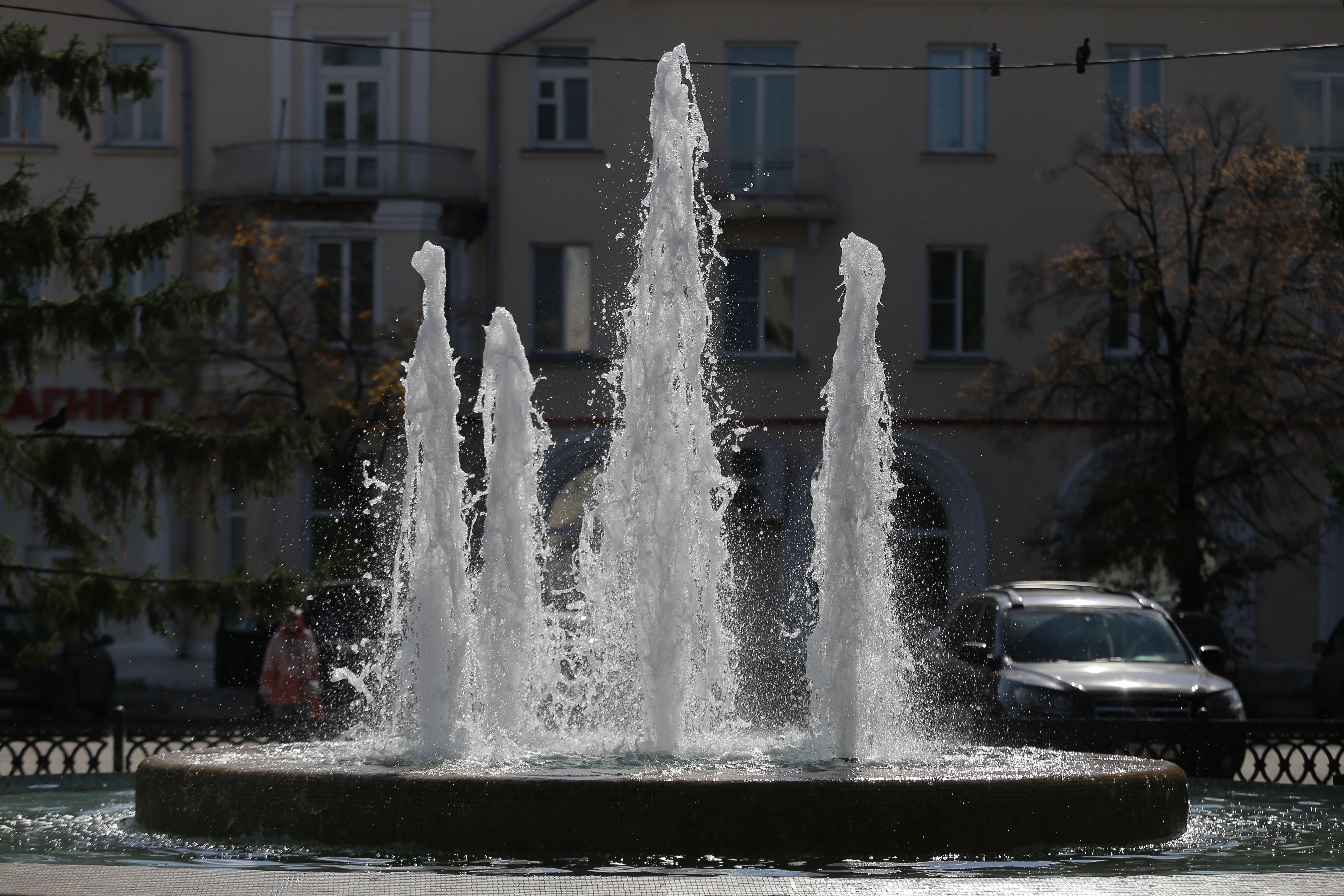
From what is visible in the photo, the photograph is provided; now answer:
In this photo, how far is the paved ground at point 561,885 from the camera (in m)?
5.86

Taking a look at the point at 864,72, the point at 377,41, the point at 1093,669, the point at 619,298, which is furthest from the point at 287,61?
the point at 1093,669

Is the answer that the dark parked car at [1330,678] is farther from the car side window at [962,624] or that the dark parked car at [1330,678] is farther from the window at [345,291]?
the window at [345,291]

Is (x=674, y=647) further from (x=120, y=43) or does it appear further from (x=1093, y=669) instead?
(x=120, y=43)

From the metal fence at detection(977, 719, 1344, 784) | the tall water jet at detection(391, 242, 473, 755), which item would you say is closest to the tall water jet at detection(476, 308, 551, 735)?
the tall water jet at detection(391, 242, 473, 755)

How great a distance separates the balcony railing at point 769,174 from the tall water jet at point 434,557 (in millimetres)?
16527

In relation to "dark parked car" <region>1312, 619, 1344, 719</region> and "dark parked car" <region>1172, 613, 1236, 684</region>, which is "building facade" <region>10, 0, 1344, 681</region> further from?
"dark parked car" <region>1172, 613, 1236, 684</region>

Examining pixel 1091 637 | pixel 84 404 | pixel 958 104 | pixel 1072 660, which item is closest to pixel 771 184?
pixel 958 104

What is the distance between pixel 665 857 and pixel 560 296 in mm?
20370

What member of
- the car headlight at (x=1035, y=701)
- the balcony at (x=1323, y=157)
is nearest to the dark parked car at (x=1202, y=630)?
the balcony at (x=1323, y=157)

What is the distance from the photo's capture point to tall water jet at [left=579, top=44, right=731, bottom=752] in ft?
31.9

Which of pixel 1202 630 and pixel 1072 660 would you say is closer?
pixel 1072 660

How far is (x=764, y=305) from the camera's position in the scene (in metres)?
27.4

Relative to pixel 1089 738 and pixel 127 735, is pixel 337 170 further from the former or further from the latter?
pixel 1089 738

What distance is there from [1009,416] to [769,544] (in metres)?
4.13
